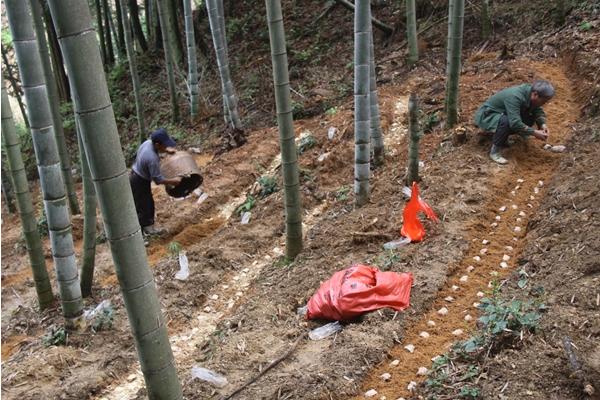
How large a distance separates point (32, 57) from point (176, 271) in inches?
A: 112

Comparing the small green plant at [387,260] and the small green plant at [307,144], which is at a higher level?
the small green plant at [387,260]

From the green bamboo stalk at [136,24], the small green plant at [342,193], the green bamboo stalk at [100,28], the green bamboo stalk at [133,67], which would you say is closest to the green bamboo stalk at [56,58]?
the green bamboo stalk at [100,28]

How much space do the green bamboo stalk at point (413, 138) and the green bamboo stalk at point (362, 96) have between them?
0.48 m

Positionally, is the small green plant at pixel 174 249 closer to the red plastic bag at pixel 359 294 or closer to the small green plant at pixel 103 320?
the small green plant at pixel 103 320

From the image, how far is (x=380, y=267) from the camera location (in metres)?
4.77

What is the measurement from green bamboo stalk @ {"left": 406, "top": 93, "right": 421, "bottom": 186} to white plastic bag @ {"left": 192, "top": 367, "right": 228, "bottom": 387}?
3440 mm

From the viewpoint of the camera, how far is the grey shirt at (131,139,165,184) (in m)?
6.67

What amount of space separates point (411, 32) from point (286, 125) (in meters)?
7.10

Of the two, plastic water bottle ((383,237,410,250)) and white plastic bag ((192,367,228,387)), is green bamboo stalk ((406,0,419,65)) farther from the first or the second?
white plastic bag ((192,367,228,387))

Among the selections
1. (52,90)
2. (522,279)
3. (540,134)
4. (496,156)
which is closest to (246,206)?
(52,90)

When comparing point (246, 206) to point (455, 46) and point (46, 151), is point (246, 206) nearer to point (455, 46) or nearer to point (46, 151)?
point (46, 151)

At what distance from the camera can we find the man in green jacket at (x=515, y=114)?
20.1 feet

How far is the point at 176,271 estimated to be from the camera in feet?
20.0

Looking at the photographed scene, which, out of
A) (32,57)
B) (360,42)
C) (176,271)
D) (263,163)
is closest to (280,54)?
(360,42)
